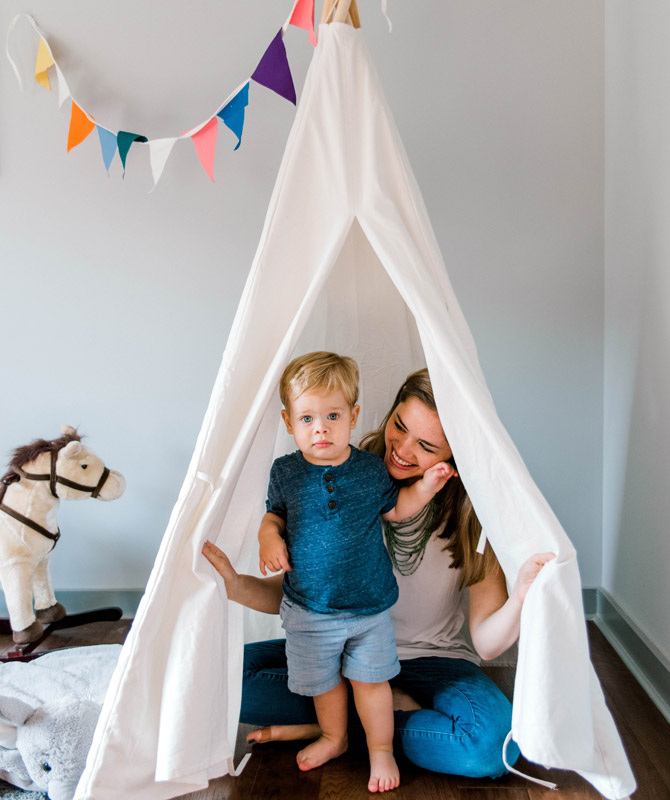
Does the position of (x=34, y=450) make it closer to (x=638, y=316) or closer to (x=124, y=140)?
(x=124, y=140)

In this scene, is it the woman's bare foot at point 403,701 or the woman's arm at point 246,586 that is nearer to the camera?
the woman's arm at point 246,586

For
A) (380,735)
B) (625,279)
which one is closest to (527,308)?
(625,279)

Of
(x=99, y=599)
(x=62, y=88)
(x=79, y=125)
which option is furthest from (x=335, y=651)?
(x=62, y=88)

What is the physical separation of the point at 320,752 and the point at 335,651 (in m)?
0.23

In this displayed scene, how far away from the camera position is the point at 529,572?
1.33 meters

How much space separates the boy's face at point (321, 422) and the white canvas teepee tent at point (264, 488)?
10 centimetres

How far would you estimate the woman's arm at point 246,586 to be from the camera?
1417mm

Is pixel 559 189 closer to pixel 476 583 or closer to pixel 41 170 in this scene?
pixel 476 583

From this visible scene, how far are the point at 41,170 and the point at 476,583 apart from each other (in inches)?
70.4

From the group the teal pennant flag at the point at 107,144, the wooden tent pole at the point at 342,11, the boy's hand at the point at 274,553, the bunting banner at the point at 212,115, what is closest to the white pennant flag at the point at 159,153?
the bunting banner at the point at 212,115

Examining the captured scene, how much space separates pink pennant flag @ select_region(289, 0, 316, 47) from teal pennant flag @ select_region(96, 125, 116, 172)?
709mm

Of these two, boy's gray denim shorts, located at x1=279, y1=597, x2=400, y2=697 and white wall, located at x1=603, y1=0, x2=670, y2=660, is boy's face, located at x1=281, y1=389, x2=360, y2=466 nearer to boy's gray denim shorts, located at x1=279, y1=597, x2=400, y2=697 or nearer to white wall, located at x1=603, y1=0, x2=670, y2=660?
boy's gray denim shorts, located at x1=279, y1=597, x2=400, y2=697

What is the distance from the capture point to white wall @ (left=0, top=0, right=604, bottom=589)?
2154mm

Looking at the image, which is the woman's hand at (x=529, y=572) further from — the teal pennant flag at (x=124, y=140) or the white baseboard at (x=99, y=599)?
the teal pennant flag at (x=124, y=140)
